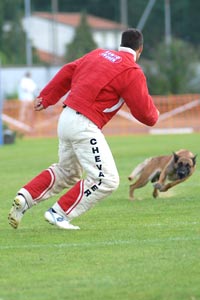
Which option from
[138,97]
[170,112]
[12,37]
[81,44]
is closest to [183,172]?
[138,97]

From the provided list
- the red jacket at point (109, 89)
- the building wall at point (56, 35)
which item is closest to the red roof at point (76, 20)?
the building wall at point (56, 35)

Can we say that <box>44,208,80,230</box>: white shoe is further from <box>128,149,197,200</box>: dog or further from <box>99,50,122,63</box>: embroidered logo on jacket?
<box>128,149,197,200</box>: dog

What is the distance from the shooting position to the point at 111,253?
8734 millimetres

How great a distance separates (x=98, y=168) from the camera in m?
9.76

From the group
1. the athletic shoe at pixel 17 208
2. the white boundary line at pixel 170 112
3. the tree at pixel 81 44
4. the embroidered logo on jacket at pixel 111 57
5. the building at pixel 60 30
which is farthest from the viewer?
the building at pixel 60 30

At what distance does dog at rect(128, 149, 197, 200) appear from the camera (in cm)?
1338

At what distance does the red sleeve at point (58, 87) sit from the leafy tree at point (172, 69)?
36139mm

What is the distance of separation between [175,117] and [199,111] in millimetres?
1139

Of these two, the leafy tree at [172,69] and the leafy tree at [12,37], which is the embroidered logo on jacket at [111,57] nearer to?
the leafy tree at [172,69]

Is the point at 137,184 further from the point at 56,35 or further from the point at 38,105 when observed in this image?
the point at 56,35

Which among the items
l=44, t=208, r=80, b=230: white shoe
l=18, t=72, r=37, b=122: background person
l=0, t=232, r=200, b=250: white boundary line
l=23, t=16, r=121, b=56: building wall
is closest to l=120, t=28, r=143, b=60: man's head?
l=44, t=208, r=80, b=230: white shoe

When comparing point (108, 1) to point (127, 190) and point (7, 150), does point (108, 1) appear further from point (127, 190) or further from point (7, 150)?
point (127, 190)

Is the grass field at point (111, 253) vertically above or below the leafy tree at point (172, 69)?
above

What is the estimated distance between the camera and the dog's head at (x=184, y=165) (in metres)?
13.4
